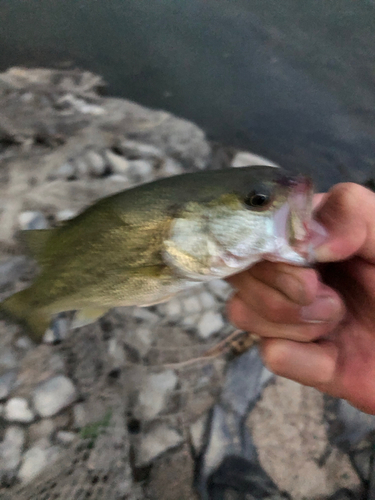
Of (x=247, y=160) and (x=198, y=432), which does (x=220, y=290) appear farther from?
(x=247, y=160)

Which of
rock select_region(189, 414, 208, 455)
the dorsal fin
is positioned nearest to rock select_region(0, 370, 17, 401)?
the dorsal fin

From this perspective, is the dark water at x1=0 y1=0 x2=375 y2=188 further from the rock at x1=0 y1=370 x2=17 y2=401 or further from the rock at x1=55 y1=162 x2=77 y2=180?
the rock at x1=0 y1=370 x2=17 y2=401

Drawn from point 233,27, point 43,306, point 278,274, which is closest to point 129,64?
point 233,27

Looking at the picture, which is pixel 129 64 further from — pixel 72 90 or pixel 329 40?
pixel 329 40

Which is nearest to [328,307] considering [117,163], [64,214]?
[64,214]

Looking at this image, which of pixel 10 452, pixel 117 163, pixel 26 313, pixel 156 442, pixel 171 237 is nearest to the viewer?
pixel 171 237

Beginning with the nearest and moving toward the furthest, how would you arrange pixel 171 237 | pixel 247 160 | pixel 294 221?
pixel 294 221
pixel 171 237
pixel 247 160
